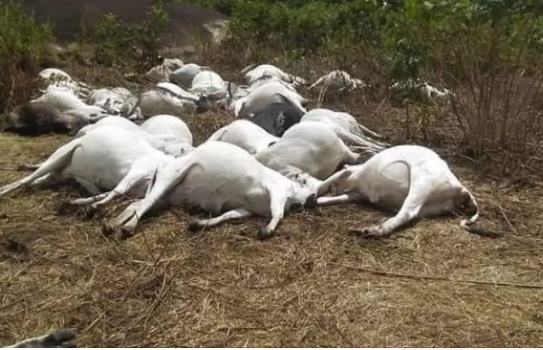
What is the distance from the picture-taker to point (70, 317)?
3.29m

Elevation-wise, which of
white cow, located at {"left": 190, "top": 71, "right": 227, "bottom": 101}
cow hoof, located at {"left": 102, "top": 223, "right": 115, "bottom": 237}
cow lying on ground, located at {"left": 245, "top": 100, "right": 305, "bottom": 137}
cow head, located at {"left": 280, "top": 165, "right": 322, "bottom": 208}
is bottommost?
white cow, located at {"left": 190, "top": 71, "right": 227, "bottom": 101}

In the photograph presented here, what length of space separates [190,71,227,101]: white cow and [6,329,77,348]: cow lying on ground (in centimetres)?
495

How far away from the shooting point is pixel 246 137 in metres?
5.31

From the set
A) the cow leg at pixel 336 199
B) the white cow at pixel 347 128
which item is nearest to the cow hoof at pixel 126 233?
the cow leg at pixel 336 199

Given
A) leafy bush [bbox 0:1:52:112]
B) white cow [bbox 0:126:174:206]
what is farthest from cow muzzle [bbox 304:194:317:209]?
leafy bush [bbox 0:1:52:112]

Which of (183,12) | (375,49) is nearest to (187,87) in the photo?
(375,49)

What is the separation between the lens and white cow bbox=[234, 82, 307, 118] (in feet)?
22.5

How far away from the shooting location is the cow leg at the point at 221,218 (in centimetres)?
420

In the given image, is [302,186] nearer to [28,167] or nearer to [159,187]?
[159,187]

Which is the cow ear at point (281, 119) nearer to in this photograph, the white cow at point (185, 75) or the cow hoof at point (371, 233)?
the cow hoof at point (371, 233)

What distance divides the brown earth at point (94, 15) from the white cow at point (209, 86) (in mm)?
3126

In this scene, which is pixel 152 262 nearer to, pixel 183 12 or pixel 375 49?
pixel 375 49

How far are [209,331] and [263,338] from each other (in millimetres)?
225

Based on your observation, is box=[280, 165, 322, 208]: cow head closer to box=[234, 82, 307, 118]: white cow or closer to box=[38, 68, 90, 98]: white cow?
box=[234, 82, 307, 118]: white cow
